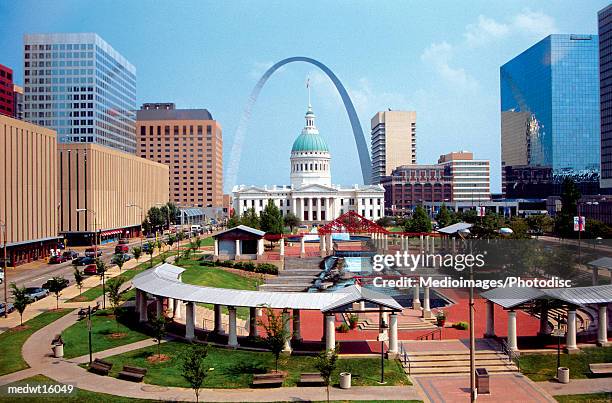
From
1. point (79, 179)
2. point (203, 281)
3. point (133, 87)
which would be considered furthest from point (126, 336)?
point (133, 87)

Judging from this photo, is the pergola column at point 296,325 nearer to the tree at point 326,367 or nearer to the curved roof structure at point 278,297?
the curved roof structure at point 278,297

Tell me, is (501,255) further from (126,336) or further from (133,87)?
(133,87)

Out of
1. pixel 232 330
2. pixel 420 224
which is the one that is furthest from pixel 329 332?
pixel 420 224

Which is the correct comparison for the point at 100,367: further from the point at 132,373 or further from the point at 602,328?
the point at 602,328

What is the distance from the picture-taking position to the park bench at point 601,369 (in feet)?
93.2

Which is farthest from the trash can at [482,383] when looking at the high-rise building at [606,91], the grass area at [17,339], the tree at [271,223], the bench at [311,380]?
the high-rise building at [606,91]

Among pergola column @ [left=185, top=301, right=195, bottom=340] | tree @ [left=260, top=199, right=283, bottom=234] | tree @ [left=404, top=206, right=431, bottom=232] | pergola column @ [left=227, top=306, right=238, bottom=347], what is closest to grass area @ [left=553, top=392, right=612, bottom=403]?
pergola column @ [left=227, top=306, right=238, bottom=347]

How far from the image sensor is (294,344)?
3316 centimetres

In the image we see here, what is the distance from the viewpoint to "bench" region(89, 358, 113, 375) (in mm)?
28375

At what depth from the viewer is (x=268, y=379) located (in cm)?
2708

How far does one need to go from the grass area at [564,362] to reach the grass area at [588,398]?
2.51 m

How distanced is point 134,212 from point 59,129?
4903cm

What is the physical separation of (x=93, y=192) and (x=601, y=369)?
8967 centimetres

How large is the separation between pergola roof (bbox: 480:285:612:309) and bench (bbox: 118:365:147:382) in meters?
21.0
